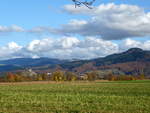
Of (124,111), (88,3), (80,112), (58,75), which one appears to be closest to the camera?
(88,3)

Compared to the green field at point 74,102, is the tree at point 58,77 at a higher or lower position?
higher

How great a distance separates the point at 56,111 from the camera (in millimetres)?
19672

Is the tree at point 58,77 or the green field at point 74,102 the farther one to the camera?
the tree at point 58,77

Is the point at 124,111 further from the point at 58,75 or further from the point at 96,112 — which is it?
the point at 58,75

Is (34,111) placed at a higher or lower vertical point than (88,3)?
lower

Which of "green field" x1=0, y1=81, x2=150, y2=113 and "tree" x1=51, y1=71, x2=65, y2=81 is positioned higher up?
"tree" x1=51, y1=71, x2=65, y2=81

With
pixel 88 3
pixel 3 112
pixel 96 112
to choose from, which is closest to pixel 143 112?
pixel 96 112

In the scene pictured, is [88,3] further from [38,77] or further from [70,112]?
[38,77]

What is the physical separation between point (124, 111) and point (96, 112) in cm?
207

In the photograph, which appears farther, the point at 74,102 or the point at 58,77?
the point at 58,77

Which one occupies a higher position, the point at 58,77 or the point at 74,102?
the point at 58,77

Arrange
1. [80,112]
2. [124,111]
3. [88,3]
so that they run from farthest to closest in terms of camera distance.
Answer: [124,111] → [80,112] → [88,3]

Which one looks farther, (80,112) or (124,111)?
(124,111)

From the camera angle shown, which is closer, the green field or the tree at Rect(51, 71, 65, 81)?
the green field
